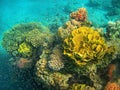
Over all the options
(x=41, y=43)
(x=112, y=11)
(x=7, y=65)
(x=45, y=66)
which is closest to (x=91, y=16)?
(x=112, y=11)

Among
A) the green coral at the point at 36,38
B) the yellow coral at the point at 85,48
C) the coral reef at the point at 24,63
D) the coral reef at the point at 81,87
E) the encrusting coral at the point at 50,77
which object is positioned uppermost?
the green coral at the point at 36,38

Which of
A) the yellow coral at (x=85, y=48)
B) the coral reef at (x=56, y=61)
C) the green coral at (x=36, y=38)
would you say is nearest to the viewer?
the yellow coral at (x=85, y=48)

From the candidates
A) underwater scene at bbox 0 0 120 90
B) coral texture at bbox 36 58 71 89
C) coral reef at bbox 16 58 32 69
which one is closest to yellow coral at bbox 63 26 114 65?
underwater scene at bbox 0 0 120 90

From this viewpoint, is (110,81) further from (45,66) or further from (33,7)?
(33,7)

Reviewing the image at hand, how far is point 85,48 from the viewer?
5.45 meters

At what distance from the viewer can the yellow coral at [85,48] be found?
5395 millimetres

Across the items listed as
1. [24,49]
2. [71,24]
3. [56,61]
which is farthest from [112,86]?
[24,49]

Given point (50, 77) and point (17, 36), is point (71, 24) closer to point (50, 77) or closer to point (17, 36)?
point (50, 77)

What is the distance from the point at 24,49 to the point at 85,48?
3.13 m

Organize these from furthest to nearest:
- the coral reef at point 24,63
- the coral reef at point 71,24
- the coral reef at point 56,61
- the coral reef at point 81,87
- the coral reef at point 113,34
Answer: the coral reef at point 24,63 → the coral reef at point 71,24 → the coral reef at point 113,34 → the coral reef at point 56,61 → the coral reef at point 81,87

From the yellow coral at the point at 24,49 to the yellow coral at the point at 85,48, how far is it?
2576 mm

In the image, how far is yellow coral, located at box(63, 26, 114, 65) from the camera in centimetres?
539

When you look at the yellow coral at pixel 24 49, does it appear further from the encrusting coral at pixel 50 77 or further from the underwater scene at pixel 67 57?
the encrusting coral at pixel 50 77

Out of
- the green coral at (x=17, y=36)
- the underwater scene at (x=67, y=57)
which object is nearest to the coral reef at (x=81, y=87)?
the underwater scene at (x=67, y=57)
